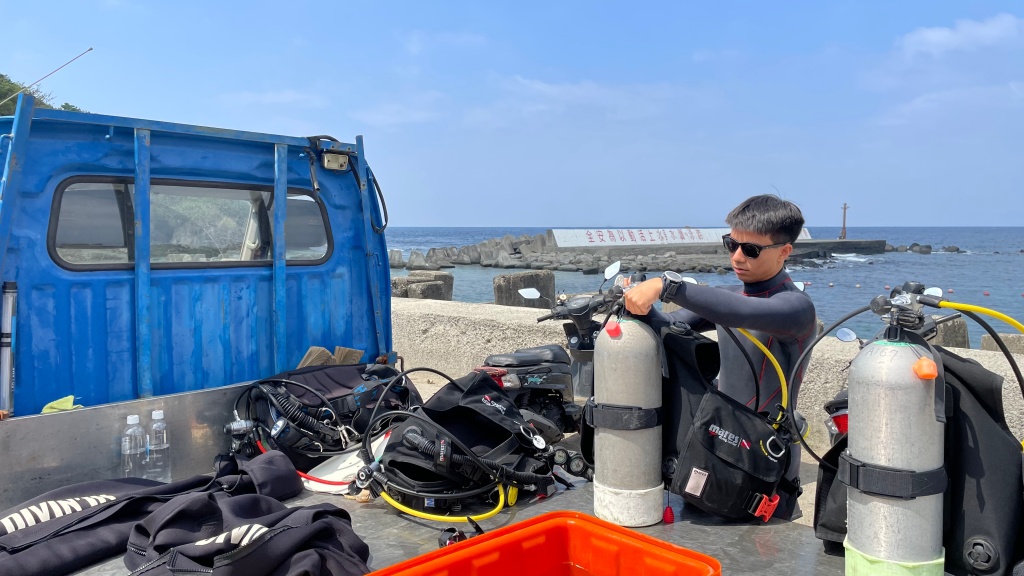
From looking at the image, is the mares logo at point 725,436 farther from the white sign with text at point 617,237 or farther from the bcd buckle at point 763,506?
the white sign with text at point 617,237

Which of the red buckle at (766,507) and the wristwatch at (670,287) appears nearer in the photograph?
the wristwatch at (670,287)

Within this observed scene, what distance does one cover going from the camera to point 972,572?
85.0 inches

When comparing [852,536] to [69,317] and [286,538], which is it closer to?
[286,538]

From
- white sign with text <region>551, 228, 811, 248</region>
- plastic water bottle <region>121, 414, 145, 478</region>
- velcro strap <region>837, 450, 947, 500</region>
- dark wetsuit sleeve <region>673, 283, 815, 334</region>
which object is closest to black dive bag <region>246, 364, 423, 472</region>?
plastic water bottle <region>121, 414, 145, 478</region>

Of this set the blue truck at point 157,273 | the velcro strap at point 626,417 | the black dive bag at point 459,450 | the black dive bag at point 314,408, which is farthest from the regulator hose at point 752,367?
the blue truck at point 157,273

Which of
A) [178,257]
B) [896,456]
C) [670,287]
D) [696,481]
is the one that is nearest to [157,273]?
[178,257]

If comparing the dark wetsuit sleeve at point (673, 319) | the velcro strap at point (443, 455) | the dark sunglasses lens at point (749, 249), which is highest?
the dark sunglasses lens at point (749, 249)

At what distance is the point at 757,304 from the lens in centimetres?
271

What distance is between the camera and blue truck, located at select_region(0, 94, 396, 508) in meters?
3.35

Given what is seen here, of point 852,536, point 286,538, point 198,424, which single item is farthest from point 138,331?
point 852,536

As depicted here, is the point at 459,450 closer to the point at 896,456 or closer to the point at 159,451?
the point at 159,451

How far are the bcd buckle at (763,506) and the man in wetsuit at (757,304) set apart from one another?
14cm

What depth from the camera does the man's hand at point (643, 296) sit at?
8.57 feet

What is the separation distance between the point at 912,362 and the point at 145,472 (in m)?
3.26
